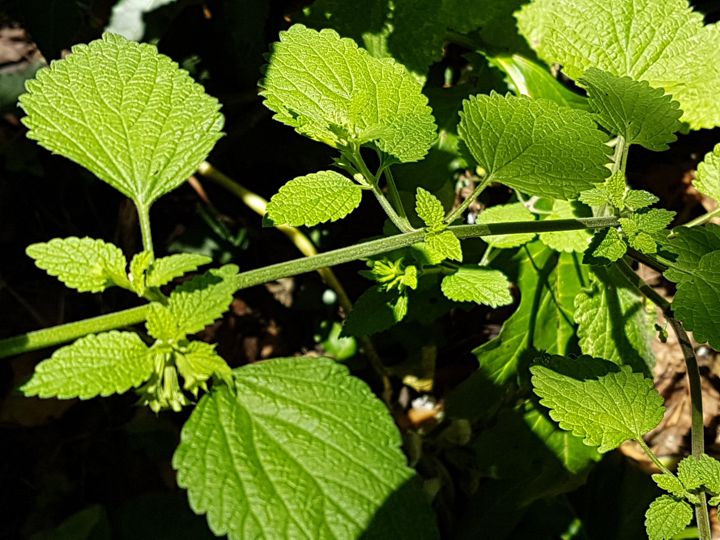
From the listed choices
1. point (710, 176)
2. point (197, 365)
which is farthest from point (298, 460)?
point (710, 176)

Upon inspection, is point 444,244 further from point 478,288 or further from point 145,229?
point 145,229

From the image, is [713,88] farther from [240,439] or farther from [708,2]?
[240,439]

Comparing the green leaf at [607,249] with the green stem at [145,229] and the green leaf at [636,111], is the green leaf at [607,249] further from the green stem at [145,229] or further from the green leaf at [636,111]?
the green stem at [145,229]

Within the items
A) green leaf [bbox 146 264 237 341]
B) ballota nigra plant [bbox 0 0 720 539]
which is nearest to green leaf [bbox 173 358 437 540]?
ballota nigra plant [bbox 0 0 720 539]

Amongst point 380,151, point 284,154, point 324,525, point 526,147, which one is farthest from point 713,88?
point 324,525

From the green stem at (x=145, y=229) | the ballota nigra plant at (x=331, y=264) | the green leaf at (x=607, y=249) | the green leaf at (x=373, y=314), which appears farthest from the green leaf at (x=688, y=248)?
the green stem at (x=145, y=229)

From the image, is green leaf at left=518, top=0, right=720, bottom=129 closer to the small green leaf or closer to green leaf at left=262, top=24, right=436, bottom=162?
green leaf at left=262, top=24, right=436, bottom=162
